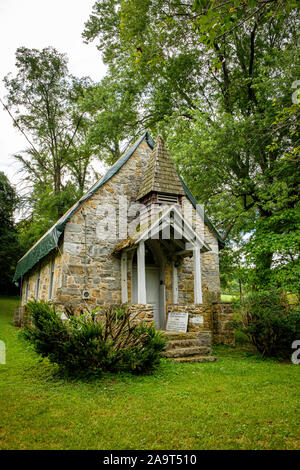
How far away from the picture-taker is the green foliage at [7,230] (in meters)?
21.9

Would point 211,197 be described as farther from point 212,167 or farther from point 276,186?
point 276,186

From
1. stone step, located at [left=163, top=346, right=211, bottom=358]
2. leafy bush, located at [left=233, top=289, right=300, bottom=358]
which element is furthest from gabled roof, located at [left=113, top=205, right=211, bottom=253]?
stone step, located at [left=163, top=346, right=211, bottom=358]

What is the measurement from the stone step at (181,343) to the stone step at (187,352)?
139 mm

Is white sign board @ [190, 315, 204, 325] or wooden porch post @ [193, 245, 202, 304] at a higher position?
wooden porch post @ [193, 245, 202, 304]

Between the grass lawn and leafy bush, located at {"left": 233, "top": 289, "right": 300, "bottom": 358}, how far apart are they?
138 cm

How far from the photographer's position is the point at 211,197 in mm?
13500

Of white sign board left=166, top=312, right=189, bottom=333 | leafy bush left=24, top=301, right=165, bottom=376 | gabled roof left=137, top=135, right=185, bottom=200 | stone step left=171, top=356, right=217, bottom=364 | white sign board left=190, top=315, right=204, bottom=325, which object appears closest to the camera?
leafy bush left=24, top=301, right=165, bottom=376

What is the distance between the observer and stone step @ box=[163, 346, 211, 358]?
7559 millimetres

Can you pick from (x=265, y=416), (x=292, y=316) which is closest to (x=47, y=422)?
(x=265, y=416)

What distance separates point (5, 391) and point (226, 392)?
3.53 meters

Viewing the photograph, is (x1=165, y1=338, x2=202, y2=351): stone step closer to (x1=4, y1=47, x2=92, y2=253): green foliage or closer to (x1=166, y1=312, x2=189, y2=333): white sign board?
(x1=166, y1=312, x2=189, y2=333): white sign board

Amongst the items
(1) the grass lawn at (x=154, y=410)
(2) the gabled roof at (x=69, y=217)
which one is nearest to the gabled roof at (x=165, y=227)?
(2) the gabled roof at (x=69, y=217)

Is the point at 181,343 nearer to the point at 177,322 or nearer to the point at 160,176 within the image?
the point at 177,322

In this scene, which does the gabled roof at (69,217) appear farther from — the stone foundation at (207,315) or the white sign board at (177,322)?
the white sign board at (177,322)
